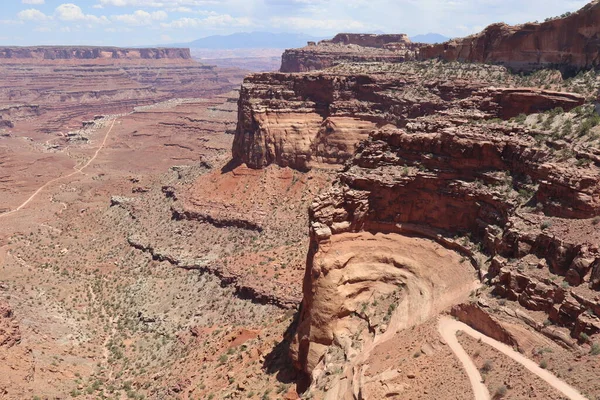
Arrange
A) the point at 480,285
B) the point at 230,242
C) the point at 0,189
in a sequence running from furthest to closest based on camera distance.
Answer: the point at 0,189 → the point at 230,242 → the point at 480,285

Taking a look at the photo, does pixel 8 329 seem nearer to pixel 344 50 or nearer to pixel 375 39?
pixel 344 50

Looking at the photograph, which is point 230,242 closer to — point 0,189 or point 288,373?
point 288,373

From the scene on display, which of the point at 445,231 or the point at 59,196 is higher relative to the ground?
the point at 445,231

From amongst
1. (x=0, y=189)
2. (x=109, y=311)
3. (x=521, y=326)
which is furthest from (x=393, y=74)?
(x=0, y=189)

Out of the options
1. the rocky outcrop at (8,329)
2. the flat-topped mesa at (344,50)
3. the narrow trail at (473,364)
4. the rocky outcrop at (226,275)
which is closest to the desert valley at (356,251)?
the narrow trail at (473,364)

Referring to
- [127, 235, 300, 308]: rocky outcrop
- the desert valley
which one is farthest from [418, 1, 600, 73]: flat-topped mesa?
[127, 235, 300, 308]: rocky outcrop

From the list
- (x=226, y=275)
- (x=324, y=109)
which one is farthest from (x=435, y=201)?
(x=324, y=109)
